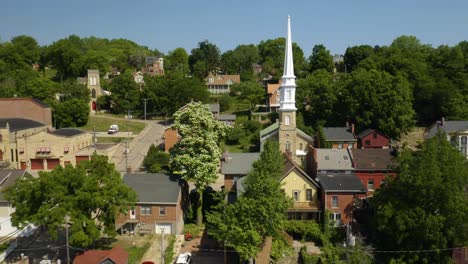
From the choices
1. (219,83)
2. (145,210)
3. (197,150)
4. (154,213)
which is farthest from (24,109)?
(219,83)

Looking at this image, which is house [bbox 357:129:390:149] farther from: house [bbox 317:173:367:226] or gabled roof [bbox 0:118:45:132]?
gabled roof [bbox 0:118:45:132]

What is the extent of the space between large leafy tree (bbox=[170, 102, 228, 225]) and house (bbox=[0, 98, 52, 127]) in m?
37.2

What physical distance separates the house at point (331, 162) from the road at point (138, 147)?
21870 mm

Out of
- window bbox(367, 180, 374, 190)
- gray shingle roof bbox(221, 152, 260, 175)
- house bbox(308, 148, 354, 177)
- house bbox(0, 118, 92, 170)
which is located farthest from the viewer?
house bbox(0, 118, 92, 170)

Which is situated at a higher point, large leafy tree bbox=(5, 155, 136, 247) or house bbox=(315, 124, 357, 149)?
house bbox=(315, 124, 357, 149)

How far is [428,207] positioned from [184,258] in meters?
18.6

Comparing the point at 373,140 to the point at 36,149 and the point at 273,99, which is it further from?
the point at 36,149

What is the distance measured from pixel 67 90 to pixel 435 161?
7312 centimetres

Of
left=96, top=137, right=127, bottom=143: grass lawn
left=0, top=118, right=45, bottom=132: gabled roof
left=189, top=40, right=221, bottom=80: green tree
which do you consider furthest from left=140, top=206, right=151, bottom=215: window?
left=189, top=40, right=221, bottom=80: green tree

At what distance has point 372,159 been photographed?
46438mm

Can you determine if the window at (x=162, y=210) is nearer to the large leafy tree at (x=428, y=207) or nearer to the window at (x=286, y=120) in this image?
the large leafy tree at (x=428, y=207)

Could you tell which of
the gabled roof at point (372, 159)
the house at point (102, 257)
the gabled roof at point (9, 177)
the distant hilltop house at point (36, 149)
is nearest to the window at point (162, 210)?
the house at point (102, 257)

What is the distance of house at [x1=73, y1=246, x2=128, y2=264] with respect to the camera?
29.3 meters

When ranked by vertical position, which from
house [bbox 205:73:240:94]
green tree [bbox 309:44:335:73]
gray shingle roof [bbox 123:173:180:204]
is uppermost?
green tree [bbox 309:44:335:73]
